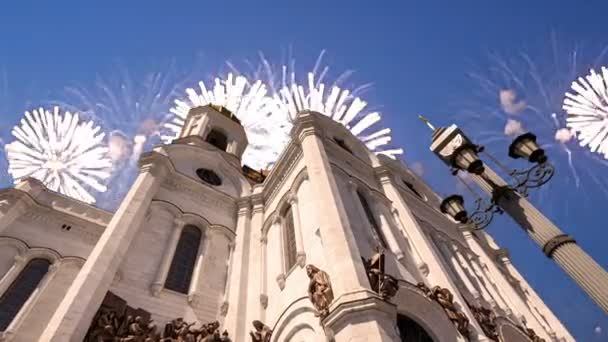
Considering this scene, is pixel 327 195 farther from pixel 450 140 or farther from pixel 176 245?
pixel 176 245

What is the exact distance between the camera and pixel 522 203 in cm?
648

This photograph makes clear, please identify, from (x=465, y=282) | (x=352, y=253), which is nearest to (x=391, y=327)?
(x=352, y=253)

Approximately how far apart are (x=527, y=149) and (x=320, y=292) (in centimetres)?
547

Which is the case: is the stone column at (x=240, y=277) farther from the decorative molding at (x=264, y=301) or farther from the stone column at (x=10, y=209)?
the stone column at (x=10, y=209)

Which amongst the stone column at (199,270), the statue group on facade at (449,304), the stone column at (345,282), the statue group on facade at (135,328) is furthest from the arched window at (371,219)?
the stone column at (199,270)

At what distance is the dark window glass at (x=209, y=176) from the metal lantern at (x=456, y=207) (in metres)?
14.6

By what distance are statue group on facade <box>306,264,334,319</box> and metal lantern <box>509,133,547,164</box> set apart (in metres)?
5.02

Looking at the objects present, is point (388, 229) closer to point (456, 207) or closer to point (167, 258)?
point (456, 207)

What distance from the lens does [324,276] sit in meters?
9.09

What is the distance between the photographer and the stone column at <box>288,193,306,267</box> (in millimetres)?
11547

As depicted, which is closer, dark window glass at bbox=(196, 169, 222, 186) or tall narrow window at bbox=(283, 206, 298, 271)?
tall narrow window at bbox=(283, 206, 298, 271)

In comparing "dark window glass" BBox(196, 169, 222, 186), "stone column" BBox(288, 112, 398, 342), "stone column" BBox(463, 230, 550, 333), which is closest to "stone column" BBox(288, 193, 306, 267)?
"stone column" BBox(288, 112, 398, 342)

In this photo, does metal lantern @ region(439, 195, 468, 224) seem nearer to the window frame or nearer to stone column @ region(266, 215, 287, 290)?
stone column @ region(266, 215, 287, 290)

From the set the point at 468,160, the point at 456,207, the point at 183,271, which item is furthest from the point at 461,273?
the point at 183,271
